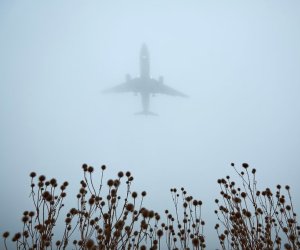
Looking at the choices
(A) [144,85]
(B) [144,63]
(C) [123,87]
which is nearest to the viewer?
(C) [123,87]

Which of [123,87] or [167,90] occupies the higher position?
[123,87]

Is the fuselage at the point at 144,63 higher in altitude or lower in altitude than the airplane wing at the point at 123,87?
higher

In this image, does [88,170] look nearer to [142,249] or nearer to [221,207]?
[142,249]

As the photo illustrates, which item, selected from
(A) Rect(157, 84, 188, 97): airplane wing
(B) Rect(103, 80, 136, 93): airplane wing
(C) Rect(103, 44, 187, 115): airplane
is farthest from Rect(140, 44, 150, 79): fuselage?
(A) Rect(157, 84, 188, 97): airplane wing

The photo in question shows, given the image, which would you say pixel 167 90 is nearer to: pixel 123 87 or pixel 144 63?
pixel 144 63

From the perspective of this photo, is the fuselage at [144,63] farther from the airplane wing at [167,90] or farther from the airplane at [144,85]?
the airplane wing at [167,90]

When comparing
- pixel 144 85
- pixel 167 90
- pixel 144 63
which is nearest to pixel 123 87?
pixel 144 85

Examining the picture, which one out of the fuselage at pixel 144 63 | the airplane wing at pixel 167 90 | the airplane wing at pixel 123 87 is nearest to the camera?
the airplane wing at pixel 123 87

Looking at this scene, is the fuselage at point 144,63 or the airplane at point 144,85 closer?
the airplane at point 144,85

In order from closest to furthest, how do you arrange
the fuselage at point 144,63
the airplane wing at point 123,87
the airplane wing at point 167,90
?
the airplane wing at point 123,87 → the airplane wing at point 167,90 → the fuselage at point 144,63

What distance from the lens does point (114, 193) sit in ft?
9.40

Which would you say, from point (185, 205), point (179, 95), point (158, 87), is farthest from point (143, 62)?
point (185, 205)

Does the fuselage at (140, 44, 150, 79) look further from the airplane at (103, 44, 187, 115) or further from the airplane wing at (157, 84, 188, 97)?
the airplane wing at (157, 84, 188, 97)

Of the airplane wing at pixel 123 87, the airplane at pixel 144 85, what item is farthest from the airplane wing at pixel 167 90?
the airplane wing at pixel 123 87
